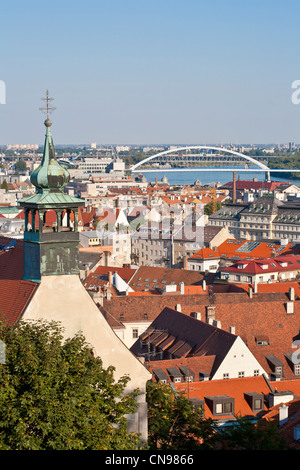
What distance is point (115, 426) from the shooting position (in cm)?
1583

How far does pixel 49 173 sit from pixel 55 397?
15.9ft

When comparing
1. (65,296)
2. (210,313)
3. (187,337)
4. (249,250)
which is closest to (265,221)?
(249,250)

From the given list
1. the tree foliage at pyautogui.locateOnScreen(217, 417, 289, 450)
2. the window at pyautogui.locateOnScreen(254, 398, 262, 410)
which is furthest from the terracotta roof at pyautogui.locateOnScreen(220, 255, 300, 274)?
the tree foliage at pyautogui.locateOnScreen(217, 417, 289, 450)

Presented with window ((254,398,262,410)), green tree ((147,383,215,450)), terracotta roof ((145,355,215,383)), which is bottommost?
window ((254,398,262,410))

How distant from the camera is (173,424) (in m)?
17.3

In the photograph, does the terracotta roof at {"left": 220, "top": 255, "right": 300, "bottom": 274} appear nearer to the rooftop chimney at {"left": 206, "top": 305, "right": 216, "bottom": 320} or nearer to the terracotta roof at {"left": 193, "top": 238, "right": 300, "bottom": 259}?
the terracotta roof at {"left": 193, "top": 238, "right": 300, "bottom": 259}

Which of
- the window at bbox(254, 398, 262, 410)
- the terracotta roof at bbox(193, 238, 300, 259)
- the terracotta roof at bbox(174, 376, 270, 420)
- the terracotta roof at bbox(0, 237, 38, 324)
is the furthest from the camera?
the terracotta roof at bbox(193, 238, 300, 259)

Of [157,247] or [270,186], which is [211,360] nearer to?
[157,247]

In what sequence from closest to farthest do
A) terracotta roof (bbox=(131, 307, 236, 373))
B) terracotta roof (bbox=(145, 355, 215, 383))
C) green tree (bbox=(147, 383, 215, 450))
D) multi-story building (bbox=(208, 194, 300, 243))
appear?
green tree (bbox=(147, 383, 215, 450))
terracotta roof (bbox=(145, 355, 215, 383))
terracotta roof (bbox=(131, 307, 236, 373))
multi-story building (bbox=(208, 194, 300, 243))

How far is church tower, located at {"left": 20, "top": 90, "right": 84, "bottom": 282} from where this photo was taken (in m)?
17.0

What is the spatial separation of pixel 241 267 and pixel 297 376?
24.5m

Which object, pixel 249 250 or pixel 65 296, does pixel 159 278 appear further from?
pixel 65 296

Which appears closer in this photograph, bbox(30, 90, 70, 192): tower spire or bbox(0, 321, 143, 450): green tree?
bbox(0, 321, 143, 450): green tree

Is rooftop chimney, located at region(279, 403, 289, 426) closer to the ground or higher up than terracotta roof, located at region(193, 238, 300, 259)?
higher up
